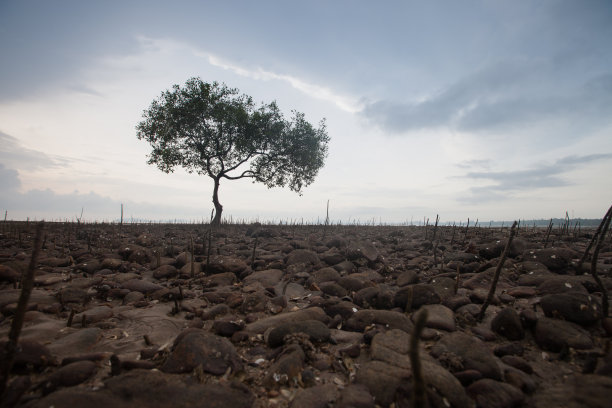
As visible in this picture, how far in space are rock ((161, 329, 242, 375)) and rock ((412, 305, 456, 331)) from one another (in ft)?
8.60

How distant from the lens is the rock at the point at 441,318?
14.0 ft

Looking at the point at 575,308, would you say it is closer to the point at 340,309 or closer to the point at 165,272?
the point at 340,309

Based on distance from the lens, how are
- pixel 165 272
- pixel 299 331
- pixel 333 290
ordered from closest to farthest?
pixel 299 331, pixel 333 290, pixel 165 272

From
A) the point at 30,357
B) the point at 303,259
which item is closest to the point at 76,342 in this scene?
the point at 30,357

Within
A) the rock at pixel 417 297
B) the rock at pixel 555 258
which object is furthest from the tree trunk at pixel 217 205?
the rock at pixel 555 258

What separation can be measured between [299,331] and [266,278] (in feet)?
10.7

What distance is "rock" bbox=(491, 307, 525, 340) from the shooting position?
393cm

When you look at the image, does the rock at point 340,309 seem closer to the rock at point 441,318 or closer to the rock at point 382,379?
the rock at point 441,318

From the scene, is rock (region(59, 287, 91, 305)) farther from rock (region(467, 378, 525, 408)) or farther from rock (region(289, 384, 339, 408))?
rock (region(467, 378, 525, 408))

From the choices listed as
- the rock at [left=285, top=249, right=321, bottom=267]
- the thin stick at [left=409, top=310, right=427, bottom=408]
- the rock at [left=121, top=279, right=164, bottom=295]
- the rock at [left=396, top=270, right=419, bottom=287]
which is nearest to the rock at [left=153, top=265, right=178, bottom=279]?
the rock at [left=121, top=279, right=164, bottom=295]

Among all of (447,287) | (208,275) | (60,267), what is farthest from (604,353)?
(60,267)

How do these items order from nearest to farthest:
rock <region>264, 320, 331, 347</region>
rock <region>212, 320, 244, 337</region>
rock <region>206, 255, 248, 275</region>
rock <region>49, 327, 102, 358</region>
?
rock <region>49, 327, 102, 358</region> < rock <region>264, 320, 331, 347</region> < rock <region>212, 320, 244, 337</region> < rock <region>206, 255, 248, 275</region>

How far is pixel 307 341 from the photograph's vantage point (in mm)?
3701

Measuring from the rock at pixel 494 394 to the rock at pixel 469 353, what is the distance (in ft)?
0.79
